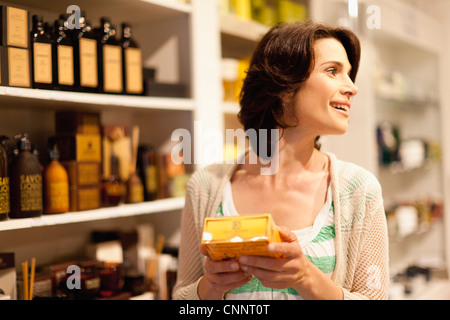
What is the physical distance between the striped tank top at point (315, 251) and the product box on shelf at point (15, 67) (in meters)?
0.83

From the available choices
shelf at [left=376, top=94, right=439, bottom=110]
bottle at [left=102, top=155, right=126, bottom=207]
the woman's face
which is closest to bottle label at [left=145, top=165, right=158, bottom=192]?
bottle at [left=102, top=155, right=126, bottom=207]

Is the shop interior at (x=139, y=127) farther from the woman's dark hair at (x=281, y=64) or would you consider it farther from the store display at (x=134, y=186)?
the woman's dark hair at (x=281, y=64)

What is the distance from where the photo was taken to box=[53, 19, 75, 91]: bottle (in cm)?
144

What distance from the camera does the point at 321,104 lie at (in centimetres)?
109

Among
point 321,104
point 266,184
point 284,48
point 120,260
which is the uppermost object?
point 284,48

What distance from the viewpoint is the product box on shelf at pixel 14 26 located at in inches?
51.2

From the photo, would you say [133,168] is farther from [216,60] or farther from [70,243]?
[216,60]

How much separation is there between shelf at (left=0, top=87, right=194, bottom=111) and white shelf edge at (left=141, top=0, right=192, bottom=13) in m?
0.35

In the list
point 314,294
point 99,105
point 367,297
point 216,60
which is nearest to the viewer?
point 314,294

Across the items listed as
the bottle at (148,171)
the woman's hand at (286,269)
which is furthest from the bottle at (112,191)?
the woman's hand at (286,269)

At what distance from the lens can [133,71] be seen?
5.64 ft

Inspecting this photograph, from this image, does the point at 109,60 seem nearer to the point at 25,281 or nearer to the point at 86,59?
the point at 86,59

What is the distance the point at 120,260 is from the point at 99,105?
0.58 m

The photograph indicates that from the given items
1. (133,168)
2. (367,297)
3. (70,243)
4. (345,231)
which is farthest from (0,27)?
(367,297)
